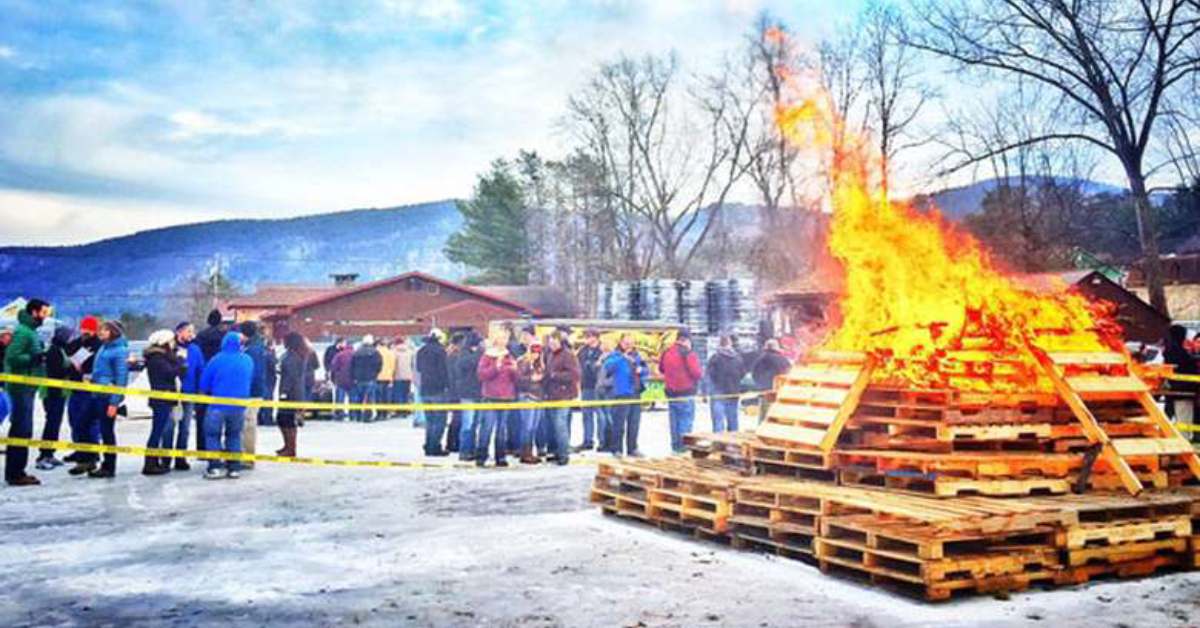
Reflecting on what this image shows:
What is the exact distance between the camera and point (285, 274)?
459ft

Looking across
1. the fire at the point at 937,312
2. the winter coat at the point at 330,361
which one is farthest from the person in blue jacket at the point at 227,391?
the winter coat at the point at 330,361

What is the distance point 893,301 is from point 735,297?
22452mm

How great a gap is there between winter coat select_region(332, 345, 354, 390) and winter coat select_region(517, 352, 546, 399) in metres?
7.99

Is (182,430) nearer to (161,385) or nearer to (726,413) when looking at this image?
(161,385)

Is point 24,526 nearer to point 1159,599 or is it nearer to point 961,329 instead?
point 961,329

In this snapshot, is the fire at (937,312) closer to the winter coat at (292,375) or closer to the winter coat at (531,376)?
the winter coat at (531,376)

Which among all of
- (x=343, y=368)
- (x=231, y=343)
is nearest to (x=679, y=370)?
(x=231, y=343)

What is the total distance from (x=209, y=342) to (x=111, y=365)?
1.62 m

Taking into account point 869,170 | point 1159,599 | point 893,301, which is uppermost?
point 869,170

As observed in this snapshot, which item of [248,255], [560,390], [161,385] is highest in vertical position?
[248,255]

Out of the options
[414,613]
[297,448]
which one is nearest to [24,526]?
[414,613]

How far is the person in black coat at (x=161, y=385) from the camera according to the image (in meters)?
12.2

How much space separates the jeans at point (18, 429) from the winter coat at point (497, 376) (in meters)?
5.67

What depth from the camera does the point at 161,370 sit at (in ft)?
39.9
